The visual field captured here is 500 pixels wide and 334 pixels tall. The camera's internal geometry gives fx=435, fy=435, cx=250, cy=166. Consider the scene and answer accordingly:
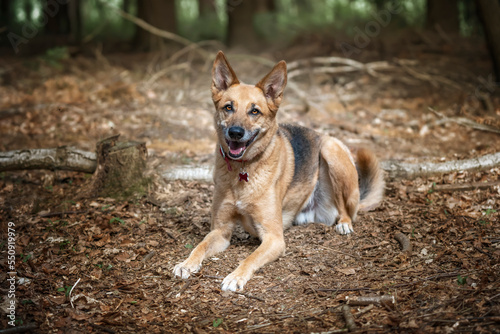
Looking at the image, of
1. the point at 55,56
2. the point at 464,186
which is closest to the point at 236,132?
the point at 464,186

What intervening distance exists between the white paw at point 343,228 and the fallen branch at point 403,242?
0.66 m

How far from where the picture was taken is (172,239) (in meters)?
5.62

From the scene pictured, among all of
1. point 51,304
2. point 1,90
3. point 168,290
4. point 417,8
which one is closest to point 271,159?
point 168,290

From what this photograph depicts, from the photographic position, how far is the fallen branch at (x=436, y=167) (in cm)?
665

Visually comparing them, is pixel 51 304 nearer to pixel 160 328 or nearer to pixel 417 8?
pixel 160 328

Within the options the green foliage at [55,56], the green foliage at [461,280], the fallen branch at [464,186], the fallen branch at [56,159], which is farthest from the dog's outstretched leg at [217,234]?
the green foliage at [55,56]

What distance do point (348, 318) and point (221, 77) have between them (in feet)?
10.1

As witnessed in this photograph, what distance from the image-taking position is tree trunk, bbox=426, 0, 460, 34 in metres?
14.8

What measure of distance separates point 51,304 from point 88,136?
554 cm

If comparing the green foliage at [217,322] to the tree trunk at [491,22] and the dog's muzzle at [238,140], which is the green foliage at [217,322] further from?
the tree trunk at [491,22]

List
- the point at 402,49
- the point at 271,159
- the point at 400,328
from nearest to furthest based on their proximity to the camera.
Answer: the point at 400,328, the point at 271,159, the point at 402,49

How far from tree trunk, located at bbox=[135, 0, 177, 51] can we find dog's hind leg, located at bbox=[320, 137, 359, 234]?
10335 mm

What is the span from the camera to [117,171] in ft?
21.0

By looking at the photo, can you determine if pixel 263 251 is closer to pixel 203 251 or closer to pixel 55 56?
pixel 203 251
